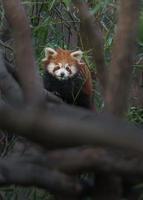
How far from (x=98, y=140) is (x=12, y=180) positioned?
249mm

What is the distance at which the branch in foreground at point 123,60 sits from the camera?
0.69 m

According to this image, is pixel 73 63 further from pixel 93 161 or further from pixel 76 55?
pixel 93 161

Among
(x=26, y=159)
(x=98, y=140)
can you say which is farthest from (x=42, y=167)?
(x=98, y=140)

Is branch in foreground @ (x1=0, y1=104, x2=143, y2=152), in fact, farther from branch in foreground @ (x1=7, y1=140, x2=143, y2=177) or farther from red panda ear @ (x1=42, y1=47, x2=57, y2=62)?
red panda ear @ (x1=42, y1=47, x2=57, y2=62)

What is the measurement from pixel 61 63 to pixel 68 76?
25 cm

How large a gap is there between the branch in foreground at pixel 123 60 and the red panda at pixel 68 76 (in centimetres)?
258

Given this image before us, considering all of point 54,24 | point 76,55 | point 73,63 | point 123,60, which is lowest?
point 73,63

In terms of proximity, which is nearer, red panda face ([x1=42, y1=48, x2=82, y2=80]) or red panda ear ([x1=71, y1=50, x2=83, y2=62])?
red panda ear ([x1=71, y1=50, x2=83, y2=62])

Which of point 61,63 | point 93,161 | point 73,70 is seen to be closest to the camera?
point 93,161

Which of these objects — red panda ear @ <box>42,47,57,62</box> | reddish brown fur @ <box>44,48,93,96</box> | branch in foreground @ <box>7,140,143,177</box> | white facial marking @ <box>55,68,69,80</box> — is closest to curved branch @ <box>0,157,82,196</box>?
branch in foreground @ <box>7,140,143,177</box>

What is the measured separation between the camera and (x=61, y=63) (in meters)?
3.99

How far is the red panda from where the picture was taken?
11.3ft

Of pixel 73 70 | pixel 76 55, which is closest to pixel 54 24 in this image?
pixel 76 55

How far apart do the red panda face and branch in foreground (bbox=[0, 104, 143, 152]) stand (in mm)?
3101
